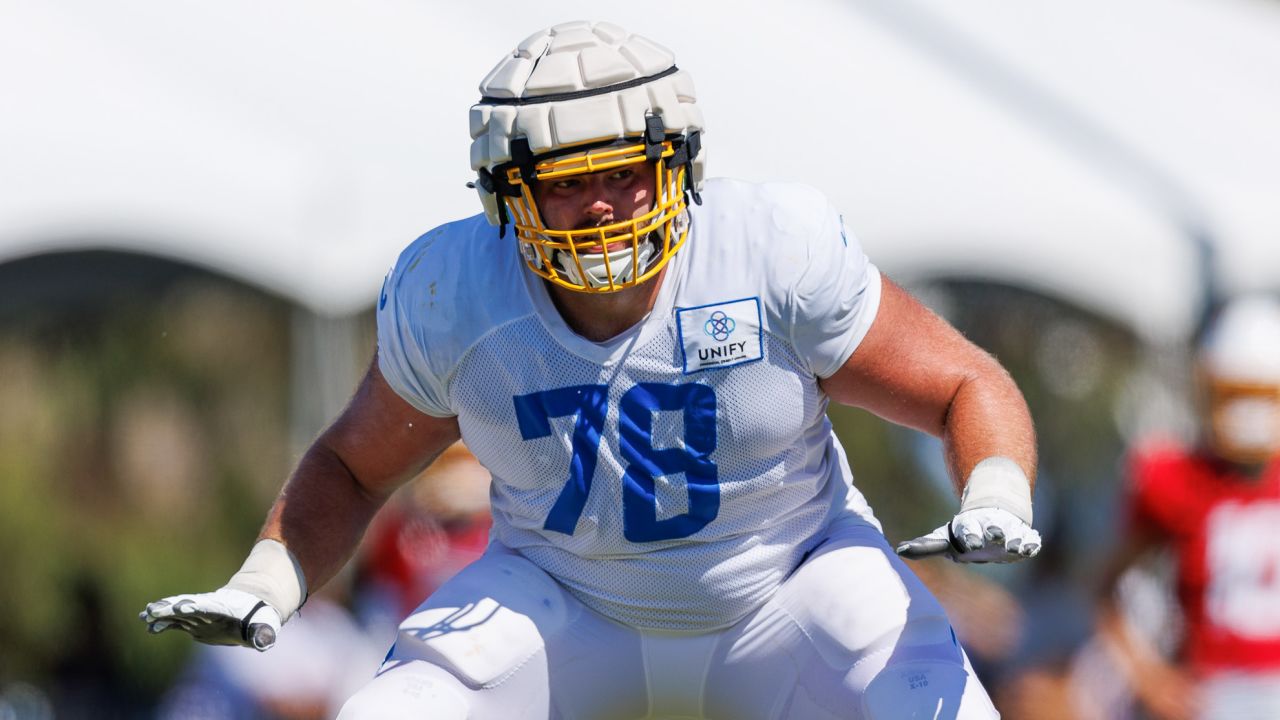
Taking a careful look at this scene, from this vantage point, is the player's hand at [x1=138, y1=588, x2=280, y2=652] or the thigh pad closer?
the player's hand at [x1=138, y1=588, x2=280, y2=652]

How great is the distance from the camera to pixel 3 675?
18.0 feet

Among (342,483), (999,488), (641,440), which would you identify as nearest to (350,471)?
(342,483)

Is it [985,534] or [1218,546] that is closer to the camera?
[985,534]

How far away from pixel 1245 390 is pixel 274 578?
3.04 m

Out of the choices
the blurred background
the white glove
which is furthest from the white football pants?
the blurred background

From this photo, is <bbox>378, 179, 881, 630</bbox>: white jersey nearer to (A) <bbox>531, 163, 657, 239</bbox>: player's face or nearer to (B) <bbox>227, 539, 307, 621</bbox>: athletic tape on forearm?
(A) <bbox>531, 163, 657, 239</bbox>: player's face

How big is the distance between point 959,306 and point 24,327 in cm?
265

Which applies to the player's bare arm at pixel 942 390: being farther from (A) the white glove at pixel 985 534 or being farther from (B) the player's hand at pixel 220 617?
(B) the player's hand at pixel 220 617

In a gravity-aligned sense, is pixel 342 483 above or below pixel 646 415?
below

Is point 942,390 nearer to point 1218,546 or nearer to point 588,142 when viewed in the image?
point 588,142

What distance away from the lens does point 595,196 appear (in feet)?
8.52

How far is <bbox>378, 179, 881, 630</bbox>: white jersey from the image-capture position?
2.64 metres

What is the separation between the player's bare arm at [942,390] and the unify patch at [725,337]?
0.50 ft

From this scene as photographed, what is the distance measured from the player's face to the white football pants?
563 mm
